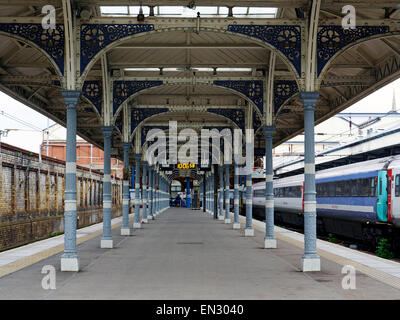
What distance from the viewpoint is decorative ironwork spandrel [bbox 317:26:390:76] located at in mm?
13859

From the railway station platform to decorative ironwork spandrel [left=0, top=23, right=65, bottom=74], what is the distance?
5405 mm

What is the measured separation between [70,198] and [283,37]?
23.1 ft

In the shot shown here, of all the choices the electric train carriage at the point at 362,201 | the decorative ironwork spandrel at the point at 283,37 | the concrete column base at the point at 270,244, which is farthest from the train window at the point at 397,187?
the decorative ironwork spandrel at the point at 283,37

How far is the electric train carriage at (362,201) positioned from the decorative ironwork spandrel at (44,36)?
38.8 feet

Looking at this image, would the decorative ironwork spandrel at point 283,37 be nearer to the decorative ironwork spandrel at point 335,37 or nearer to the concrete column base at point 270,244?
the decorative ironwork spandrel at point 335,37

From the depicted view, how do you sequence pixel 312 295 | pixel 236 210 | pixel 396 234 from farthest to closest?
pixel 236 210 < pixel 396 234 < pixel 312 295

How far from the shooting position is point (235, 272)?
13406 mm

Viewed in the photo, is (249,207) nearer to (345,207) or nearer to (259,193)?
(345,207)

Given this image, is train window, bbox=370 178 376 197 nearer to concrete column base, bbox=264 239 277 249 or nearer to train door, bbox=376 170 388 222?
train door, bbox=376 170 388 222

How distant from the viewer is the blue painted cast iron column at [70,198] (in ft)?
45.1

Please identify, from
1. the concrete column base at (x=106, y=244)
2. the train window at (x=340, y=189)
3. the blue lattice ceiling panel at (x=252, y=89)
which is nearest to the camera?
the concrete column base at (x=106, y=244)
